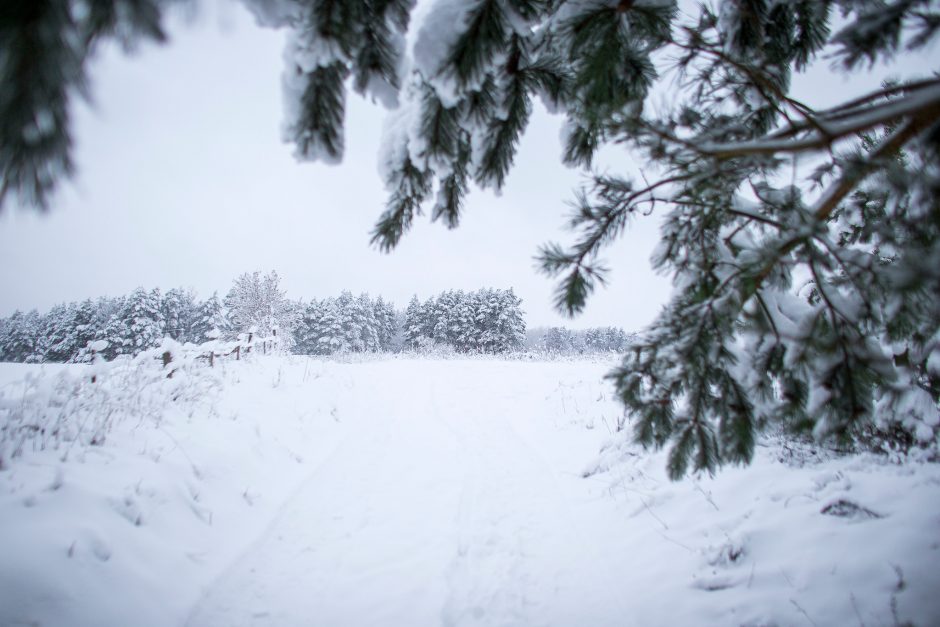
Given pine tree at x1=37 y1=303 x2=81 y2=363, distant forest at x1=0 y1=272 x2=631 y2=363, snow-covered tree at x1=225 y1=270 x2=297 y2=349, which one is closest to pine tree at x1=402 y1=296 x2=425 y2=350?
distant forest at x1=0 y1=272 x2=631 y2=363

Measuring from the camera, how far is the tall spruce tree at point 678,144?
2.73 feet

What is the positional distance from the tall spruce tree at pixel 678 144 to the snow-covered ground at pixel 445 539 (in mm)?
1146

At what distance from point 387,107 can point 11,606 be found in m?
3.46

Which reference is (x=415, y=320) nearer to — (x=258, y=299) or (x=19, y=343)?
(x=258, y=299)

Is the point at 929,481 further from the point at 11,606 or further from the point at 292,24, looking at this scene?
the point at 11,606

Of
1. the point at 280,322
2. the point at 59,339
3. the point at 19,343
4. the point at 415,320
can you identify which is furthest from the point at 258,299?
the point at 19,343

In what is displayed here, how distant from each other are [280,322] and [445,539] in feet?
133

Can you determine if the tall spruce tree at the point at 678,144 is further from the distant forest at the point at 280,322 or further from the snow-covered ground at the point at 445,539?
the distant forest at the point at 280,322

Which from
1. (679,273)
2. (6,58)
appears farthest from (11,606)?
(679,273)

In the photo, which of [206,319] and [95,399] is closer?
[95,399]

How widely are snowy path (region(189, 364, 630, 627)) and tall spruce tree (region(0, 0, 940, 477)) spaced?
164 cm

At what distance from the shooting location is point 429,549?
320cm

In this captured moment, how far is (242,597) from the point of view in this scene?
2619 millimetres

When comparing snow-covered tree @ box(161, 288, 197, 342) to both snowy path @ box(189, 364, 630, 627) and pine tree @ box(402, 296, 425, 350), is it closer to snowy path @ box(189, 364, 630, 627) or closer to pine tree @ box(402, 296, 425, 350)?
pine tree @ box(402, 296, 425, 350)
